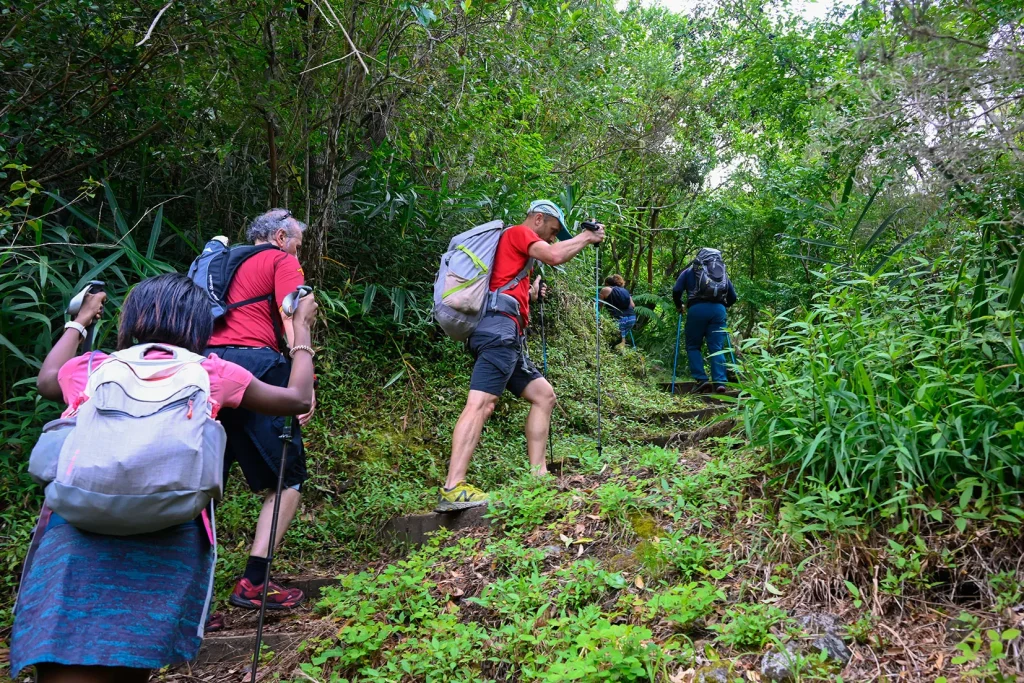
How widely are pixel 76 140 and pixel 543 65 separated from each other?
5.06 metres

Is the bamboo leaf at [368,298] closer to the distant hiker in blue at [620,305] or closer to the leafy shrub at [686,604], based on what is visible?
the leafy shrub at [686,604]

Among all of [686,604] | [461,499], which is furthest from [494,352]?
[686,604]

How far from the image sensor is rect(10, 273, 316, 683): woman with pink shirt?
2.10 meters

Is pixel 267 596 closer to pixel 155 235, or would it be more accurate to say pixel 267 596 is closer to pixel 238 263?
pixel 238 263

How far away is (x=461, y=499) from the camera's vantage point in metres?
4.87

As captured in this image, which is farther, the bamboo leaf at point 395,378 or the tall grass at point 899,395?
the bamboo leaf at point 395,378

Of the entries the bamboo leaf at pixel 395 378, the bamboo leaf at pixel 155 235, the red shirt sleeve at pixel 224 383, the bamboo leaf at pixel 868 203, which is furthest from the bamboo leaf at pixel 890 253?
the bamboo leaf at pixel 155 235

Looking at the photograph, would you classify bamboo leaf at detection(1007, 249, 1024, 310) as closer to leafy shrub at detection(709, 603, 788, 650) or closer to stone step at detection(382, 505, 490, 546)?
leafy shrub at detection(709, 603, 788, 650)

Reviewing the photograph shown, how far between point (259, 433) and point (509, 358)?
1631 mm

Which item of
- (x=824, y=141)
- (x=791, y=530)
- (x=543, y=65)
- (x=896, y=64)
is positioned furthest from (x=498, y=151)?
(x=791, y=530)

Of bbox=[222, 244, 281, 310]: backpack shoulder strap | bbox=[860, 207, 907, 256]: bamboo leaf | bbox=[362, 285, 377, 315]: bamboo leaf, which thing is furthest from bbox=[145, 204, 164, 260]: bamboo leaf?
bbox=[860, 207, 907, 256]: bamboo leaf

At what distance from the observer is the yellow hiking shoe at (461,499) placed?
485 cm

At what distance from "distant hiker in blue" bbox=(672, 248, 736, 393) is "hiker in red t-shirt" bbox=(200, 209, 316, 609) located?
5.96 metres

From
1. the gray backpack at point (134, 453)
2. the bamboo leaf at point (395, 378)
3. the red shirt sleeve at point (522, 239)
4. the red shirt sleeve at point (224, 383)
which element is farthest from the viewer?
the bamboo leaf at point (395, 378)
